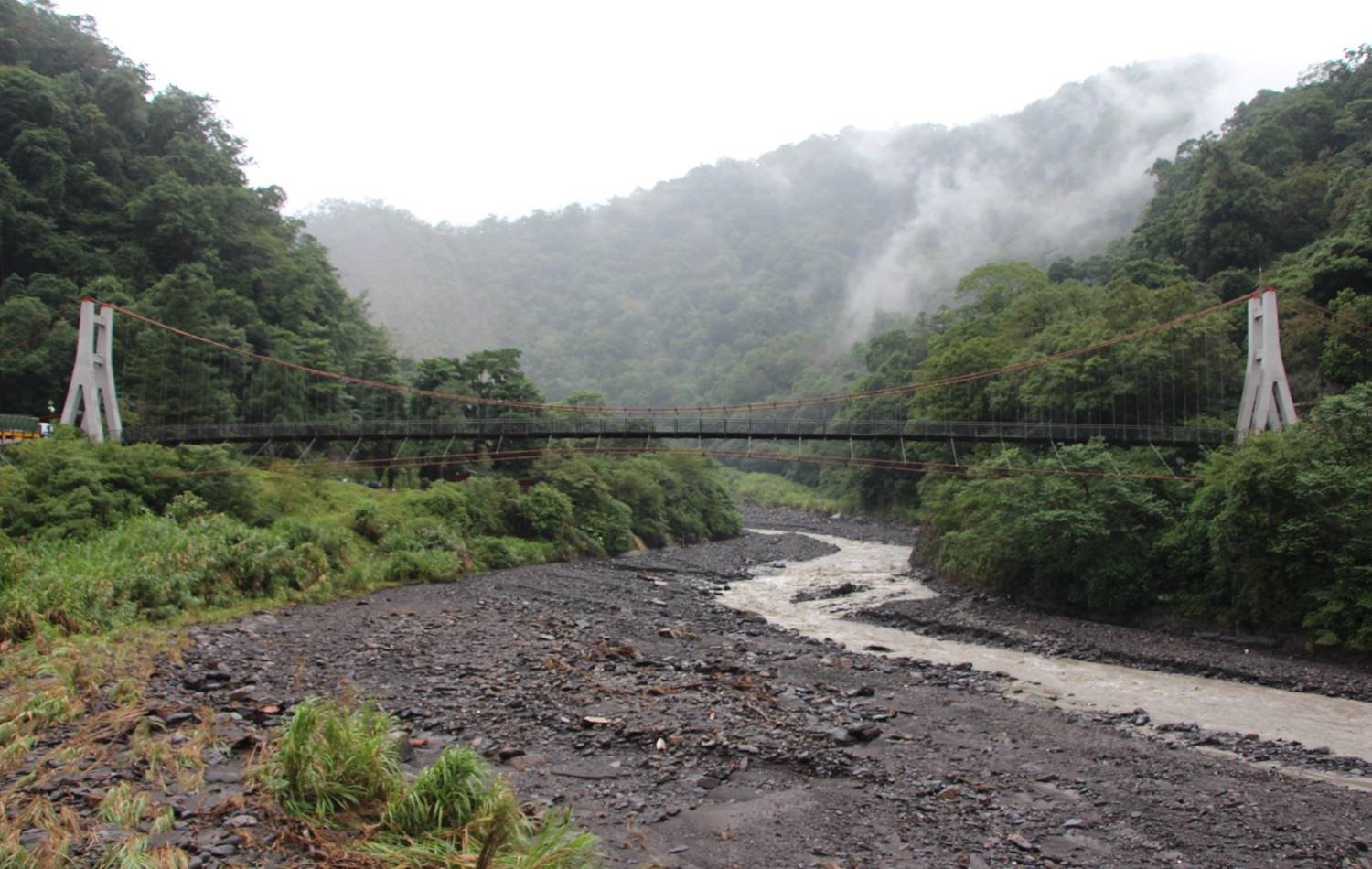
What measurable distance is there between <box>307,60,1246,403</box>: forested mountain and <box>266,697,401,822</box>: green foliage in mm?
79955

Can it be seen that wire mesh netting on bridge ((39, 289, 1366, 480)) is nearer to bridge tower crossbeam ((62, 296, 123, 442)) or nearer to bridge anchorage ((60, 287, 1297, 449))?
bridge anchorage ((60, 287, 1297, 449))

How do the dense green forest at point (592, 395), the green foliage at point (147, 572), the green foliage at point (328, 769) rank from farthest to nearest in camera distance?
the dense green forest at point (592, 395)
the green foliage at point (147, 572)
the green foliage at point (328, 769)

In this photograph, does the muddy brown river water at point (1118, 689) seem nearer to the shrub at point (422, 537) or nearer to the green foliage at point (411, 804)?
the green foliage at point (411, 804)

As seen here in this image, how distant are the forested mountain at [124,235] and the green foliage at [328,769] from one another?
2926 cm

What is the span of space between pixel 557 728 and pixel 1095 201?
132 m

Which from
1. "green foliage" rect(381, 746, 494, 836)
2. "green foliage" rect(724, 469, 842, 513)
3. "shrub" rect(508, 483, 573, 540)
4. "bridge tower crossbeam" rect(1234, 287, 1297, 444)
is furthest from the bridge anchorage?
"green foliage" rect(724, 469, 842, 513)

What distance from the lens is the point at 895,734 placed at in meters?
10.0

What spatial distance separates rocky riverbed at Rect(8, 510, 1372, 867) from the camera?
265 inches

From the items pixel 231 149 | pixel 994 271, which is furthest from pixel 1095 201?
pixel 231 149

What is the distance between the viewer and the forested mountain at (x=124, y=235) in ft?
107

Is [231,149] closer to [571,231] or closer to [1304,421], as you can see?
[1304,421]

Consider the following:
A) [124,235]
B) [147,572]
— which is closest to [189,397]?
[124,235]

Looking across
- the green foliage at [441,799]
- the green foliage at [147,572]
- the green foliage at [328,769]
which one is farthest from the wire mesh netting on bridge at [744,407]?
the green foliage at [441,799]

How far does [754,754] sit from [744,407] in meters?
25.8
